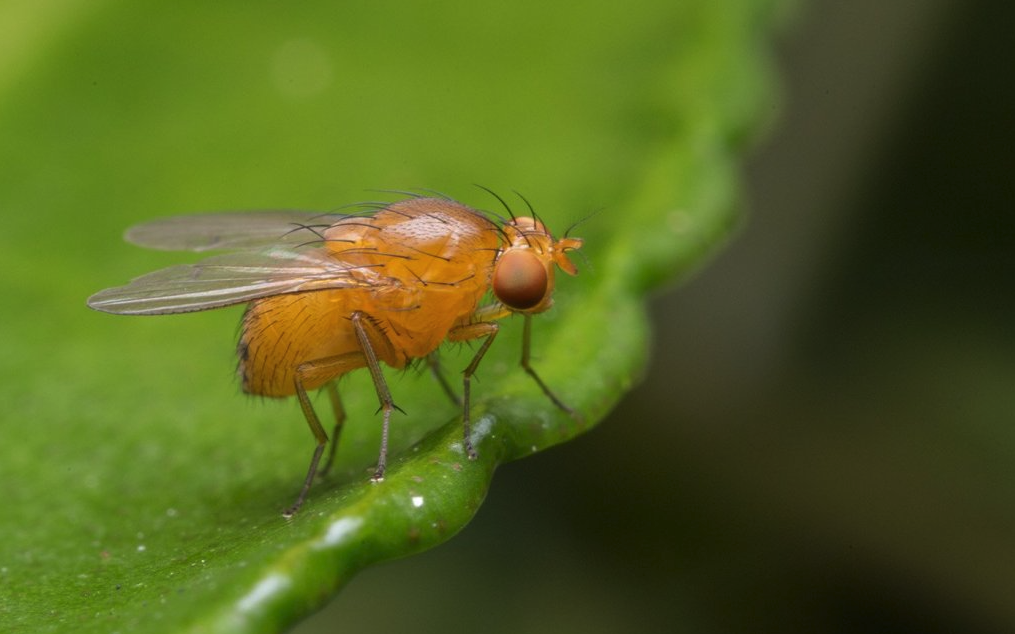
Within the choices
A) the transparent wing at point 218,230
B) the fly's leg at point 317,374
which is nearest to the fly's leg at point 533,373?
the fly's leg at point 317,374

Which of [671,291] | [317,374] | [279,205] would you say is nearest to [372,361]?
[317,374]

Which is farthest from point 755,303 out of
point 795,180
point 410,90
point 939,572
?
point 410,90

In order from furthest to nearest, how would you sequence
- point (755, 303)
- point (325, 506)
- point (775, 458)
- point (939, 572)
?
1. point (755, 303)
2. point (775, 458)
3. point (939, 572)
4. point (325, 506)

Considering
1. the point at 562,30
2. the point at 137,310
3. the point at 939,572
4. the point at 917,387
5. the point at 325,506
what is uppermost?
the point at 562,30

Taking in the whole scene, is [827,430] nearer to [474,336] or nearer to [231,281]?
[474,336]

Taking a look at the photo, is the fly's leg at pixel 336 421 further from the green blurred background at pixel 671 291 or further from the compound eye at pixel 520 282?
the compound eye at pixel 520 282

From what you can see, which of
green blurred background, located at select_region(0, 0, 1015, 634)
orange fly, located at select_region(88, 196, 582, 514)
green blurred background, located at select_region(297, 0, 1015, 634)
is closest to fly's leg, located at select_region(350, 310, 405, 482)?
orange fly, located at select_region(88, 196, 582, 514)

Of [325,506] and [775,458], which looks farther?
[775,458]

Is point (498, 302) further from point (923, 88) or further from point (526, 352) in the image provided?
point (923, 88)
